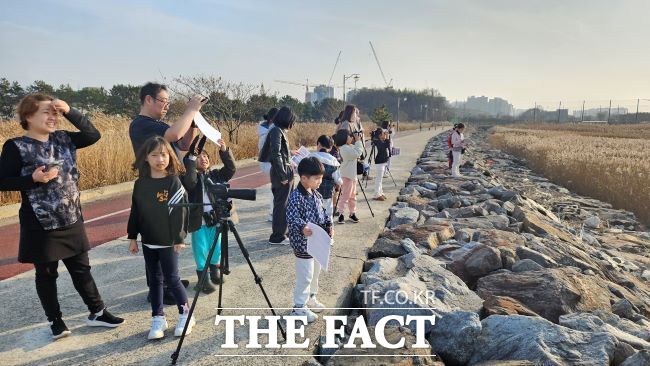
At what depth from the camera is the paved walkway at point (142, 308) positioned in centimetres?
293

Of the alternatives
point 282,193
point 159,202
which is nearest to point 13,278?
point 159,202

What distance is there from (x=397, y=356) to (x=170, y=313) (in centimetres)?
190

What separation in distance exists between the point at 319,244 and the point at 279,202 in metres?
2.08

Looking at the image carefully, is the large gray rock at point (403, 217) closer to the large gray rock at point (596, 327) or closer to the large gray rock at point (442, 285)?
the large gray rock at point (442, 285)

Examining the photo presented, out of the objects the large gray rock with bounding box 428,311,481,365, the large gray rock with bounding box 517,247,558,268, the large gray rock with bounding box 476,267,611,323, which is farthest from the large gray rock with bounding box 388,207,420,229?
the large gray rock with bounding box 428,311,481,365

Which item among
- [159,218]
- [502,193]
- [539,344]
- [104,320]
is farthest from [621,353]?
[502,193]

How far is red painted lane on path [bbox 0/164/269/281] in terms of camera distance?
16.3ft

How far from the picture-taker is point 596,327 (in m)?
3.48

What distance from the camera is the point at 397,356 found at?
283cm

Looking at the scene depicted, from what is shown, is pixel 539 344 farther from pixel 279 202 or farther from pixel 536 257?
pixel 279 202

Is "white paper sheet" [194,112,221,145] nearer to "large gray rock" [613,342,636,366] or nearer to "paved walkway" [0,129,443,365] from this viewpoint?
"paved walkway" [0,129,443,365]

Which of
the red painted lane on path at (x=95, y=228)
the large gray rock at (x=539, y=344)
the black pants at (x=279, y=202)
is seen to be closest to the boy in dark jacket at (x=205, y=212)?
the black pants at (x=279, y=202)

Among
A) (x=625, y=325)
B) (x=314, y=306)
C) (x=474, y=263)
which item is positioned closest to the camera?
(x=314, y=306)

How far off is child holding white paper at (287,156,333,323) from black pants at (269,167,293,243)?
1663mm
